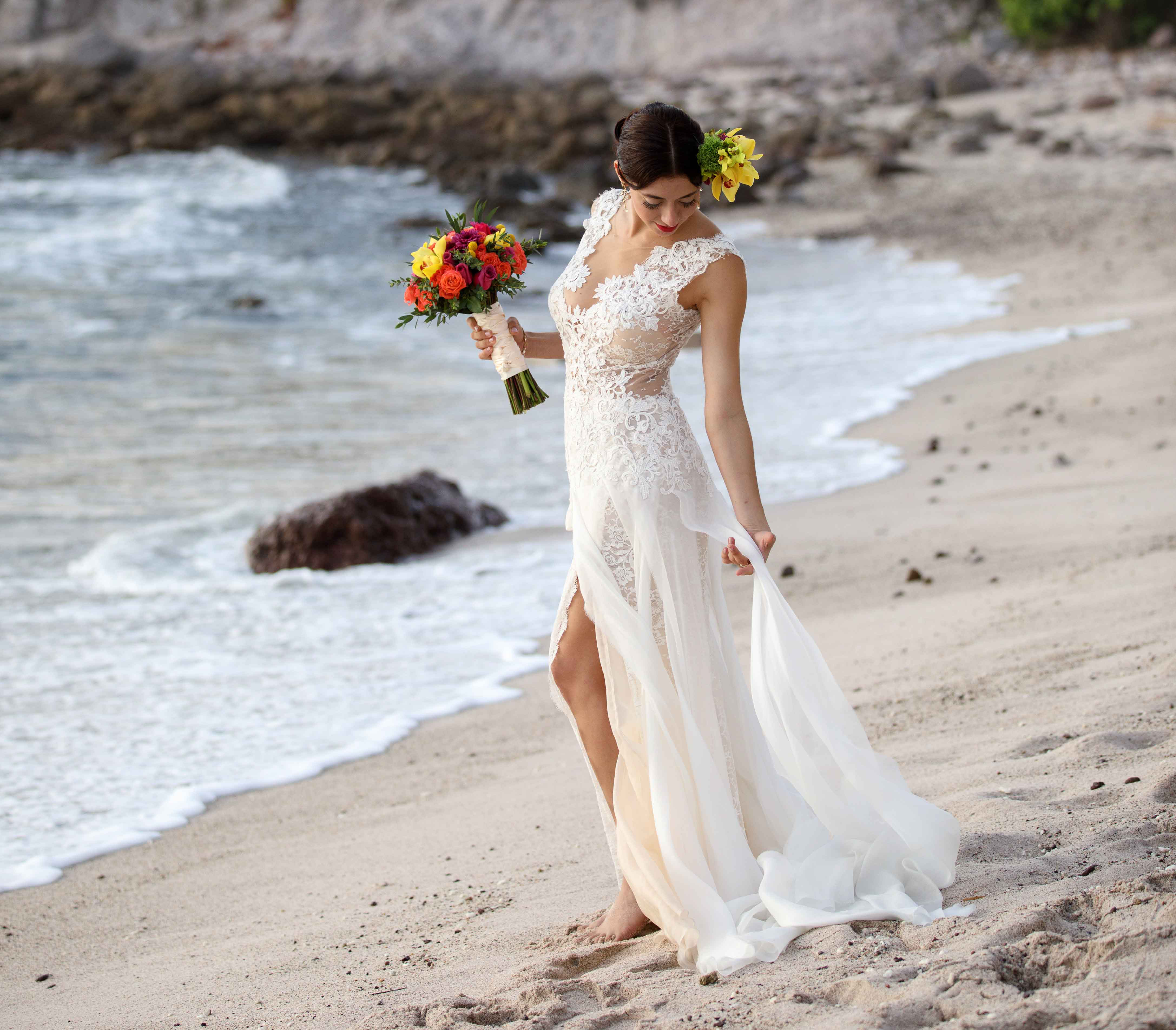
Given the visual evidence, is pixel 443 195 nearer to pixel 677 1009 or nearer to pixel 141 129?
pixel 141 129

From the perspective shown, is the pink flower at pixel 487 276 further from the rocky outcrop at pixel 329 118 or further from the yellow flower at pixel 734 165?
the rocky outcrop at pixel 329 118

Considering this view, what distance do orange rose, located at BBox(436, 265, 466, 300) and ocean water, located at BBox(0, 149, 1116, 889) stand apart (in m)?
2.22

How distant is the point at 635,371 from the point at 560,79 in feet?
174

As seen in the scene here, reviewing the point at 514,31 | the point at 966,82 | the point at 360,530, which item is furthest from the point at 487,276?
the point at 514,31

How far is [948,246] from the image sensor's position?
57.5 ft

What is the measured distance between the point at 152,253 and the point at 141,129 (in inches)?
784

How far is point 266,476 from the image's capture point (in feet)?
29.6

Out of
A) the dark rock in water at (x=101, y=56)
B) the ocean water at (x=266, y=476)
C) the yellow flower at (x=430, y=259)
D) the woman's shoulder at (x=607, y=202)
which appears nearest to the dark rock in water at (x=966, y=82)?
the ocean water at (x=266, y=476)

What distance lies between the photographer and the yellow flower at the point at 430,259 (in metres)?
3.28

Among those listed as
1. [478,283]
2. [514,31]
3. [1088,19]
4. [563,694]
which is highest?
[514,31]

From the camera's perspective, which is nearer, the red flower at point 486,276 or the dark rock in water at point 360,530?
the red flower at point 486,276

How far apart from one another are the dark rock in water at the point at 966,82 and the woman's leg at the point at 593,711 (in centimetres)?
3416

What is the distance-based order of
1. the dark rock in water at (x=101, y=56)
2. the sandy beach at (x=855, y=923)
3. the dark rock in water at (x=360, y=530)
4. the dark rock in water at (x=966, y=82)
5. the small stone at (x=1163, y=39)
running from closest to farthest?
the sandy beach at (x=855, y=923)
the dark rock in water at (x=360, y=530)
the dark rock in water at (x=966, y=82)
the small stone at (x=1163, y=39)
the dark rock in water at (x=101, y=56)

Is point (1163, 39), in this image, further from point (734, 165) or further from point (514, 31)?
point (734, 165)
